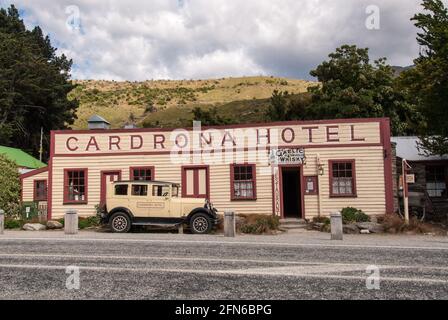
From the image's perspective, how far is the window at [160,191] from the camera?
55.0 ft

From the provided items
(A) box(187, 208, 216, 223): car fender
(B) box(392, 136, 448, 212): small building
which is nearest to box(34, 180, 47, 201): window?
(A) box(187, 208, 216, 223): car fender

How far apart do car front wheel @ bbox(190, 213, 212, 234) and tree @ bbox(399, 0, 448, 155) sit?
11440 mm

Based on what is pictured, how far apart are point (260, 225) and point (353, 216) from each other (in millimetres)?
4335

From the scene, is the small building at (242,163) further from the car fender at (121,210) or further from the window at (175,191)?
the car fender at (121,210)

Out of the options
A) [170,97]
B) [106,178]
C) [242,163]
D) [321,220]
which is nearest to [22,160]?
[106,178]

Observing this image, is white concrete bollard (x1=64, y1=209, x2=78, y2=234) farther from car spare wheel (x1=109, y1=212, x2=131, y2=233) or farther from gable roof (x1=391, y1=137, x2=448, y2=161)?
gable roof (x1=391, y1=137, x2=448, y2=161)

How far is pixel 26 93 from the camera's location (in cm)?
4019

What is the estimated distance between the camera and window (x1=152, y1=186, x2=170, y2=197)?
55.0 ft

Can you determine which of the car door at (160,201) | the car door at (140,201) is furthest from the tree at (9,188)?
the car door at (160,201)

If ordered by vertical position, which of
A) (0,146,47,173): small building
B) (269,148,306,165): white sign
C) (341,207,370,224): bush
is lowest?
(341,207,370,224): bush

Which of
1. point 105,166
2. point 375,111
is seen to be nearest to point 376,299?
point 105,166

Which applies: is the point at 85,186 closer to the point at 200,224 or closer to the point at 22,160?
the point at 200,224

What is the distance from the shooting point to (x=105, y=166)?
821 inches

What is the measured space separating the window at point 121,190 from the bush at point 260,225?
4.81 meters
